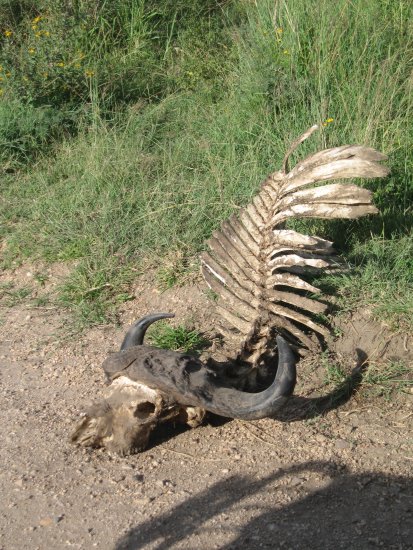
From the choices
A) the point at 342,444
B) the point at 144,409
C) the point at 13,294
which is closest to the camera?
the point at 144,409

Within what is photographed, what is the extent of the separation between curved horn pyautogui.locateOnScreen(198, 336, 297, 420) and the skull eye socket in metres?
0.23

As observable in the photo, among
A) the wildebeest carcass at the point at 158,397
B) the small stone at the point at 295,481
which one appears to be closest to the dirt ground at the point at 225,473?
the small stone at the point at 295,481

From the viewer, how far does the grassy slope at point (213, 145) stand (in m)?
5.48

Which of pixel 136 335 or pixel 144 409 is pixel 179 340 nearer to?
pixel 136 335

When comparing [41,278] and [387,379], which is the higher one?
[41,278]

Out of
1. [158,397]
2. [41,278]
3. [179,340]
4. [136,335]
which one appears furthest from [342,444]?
[41,278]

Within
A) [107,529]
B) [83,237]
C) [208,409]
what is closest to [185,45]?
[83,237]

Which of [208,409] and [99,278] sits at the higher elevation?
[208,409]

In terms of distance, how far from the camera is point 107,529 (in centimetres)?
354

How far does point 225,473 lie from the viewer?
12.7ft

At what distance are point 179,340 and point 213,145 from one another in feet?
6.67

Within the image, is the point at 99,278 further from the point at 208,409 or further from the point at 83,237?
the point at 208,409

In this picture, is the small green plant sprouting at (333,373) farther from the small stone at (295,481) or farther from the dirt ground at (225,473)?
the small stone at (295,481)

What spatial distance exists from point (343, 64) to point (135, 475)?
3523 mm
